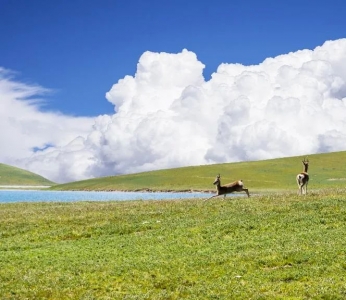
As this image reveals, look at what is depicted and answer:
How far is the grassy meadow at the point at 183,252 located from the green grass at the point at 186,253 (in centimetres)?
5

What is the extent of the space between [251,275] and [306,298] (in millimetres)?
3397

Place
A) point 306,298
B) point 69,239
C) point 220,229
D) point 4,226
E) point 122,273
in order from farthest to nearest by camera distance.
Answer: point 4,226
point 69,239
point 220,229
point 122,273
point 306,298

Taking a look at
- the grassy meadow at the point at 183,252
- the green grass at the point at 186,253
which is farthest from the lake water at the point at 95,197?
the green grass at the point at 186,253

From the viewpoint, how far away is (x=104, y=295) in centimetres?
1961

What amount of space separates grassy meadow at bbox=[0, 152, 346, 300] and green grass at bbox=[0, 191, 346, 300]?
0.05 metres

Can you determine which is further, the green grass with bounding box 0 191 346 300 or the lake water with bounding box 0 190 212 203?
the lake water with bounding box 0 190 212 203

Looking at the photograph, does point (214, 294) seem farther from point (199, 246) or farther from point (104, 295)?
point (199, 246)

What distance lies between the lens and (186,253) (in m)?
25.4

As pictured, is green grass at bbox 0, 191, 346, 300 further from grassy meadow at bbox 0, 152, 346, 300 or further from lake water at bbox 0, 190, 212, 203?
lake water at bbox 0, 190, 212, 203

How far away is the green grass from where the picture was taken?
1978 centimetres

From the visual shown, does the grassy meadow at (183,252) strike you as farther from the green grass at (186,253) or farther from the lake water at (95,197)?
the lake water at (95,197)

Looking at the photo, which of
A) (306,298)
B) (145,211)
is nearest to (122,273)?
(306,298)

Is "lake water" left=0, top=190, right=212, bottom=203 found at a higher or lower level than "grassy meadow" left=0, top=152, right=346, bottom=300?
higher

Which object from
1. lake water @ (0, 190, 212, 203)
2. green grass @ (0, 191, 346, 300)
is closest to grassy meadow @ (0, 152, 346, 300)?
green grass @ (0, 191, 346, 300)
